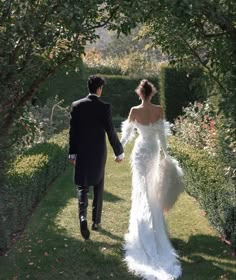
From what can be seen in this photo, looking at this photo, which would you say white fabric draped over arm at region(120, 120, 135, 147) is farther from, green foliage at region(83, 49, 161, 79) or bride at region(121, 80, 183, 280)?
green foliage at region(83, 49, 161, 79)

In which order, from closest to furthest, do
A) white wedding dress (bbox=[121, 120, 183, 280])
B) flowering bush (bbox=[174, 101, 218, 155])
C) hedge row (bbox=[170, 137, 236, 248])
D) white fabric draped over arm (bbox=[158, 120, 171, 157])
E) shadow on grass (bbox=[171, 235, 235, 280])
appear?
shadow on grass (bbox=[171, 235, 235, 280]) → white wedding dress (bbox=[121, 120, 183, 280]) → hedge row (bbox=[170, 137, 236, 248]) → white fabric draped over arm (bbox=[158, 120, 171, 157]) → flowering bush (bbox=[174, 101, 218, 155])

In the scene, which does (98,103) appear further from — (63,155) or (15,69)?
(63,155)

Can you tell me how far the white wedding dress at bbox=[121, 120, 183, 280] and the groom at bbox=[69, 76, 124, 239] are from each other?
31cm

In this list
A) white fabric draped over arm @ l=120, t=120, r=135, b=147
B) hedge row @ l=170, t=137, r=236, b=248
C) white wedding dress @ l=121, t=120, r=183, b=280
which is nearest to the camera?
white wedding dress @ l=121, t=120, r=183, b=280

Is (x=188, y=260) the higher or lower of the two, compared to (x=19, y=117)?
lower

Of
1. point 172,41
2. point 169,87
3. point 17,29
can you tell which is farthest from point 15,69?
point 169,87

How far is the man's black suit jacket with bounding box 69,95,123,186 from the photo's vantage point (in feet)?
19.1

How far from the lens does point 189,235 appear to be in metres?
6.16

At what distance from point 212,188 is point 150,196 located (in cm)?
76

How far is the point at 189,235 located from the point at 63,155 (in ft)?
15.3

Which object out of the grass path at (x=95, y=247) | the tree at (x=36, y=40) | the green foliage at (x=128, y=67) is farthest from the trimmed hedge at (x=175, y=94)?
the tree at (x=36, y=40)

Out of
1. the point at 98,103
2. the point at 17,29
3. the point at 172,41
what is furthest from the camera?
the point at 98,103

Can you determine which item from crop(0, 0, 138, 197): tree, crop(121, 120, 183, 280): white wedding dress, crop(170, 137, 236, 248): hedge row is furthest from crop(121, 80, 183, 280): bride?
crop(0, 0, 138, 197): tree

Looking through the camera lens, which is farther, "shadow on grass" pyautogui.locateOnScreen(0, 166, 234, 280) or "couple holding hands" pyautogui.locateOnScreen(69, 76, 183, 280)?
"couple holding hands" pyautogui.locateOnScreen(69, 76, 183, 280)
